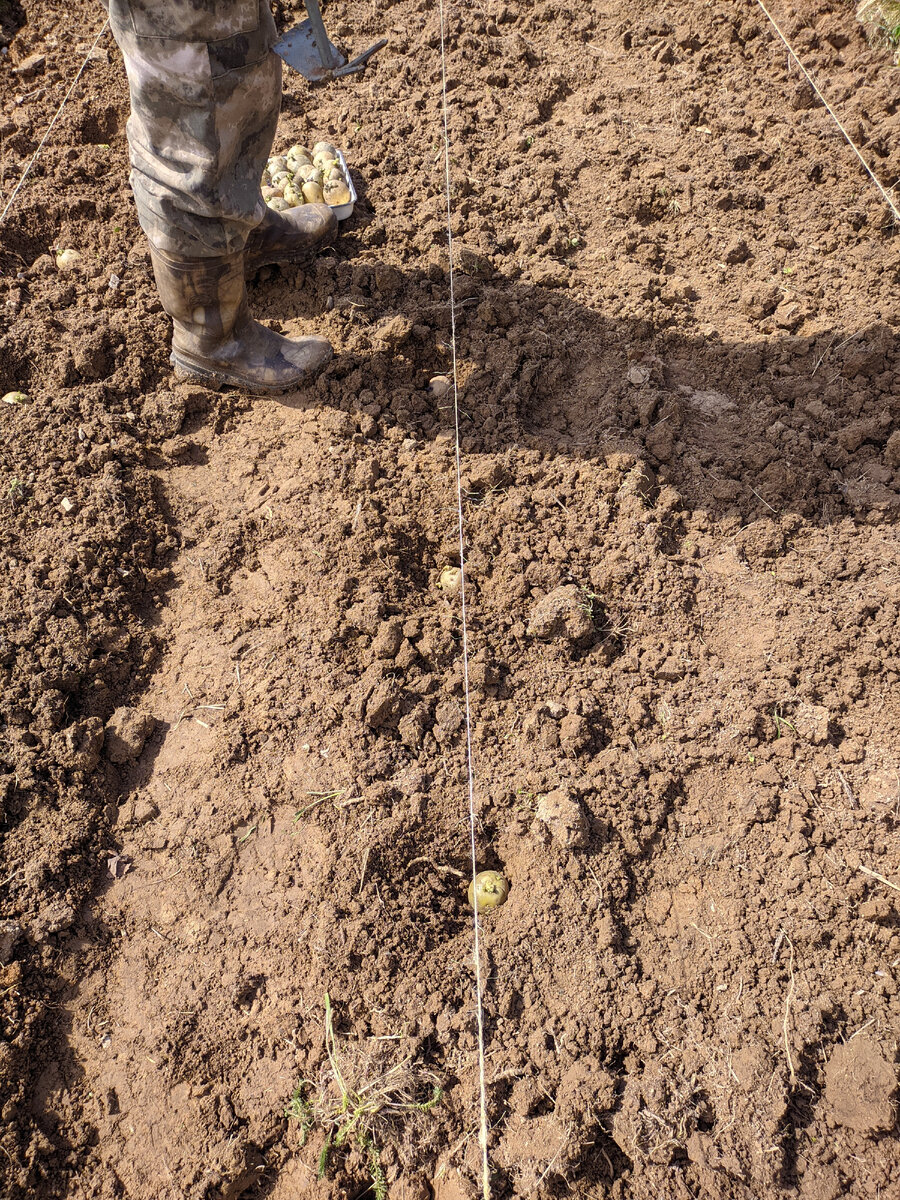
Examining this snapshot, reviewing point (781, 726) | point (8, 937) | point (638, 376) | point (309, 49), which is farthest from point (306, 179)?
point (8, 937)

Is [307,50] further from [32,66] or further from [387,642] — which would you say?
[387,642]

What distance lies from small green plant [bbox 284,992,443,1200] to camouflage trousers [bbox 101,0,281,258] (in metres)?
2.36

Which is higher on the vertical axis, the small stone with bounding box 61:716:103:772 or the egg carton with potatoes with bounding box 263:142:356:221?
the egg carton with potatoes with bounding box 263:142:356:221

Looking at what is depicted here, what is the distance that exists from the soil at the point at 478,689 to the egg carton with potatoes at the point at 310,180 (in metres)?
0.18

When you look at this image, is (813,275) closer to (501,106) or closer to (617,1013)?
(501,106)

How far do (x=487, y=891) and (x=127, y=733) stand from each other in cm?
112

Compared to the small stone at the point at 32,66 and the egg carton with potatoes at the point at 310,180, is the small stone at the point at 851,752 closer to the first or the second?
the egg carton with potatoes at the point at 310,180

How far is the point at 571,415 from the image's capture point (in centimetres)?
292

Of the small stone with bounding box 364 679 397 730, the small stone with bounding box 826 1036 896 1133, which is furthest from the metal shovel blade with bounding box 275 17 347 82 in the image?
the small stone with bounding box 826 1036 896 1133

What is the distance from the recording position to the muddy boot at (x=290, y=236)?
3.10 m

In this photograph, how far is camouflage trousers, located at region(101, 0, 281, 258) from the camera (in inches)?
80.7

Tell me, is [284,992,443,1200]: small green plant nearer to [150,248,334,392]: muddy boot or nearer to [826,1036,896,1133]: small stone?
[826,1036,896,1133]: small stone

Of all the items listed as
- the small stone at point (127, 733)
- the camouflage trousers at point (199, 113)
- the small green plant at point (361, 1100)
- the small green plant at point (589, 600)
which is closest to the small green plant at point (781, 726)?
the small green plant at point (589, 600)

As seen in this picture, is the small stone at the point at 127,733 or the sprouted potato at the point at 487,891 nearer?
the sprouted potato at the point at 487,891
